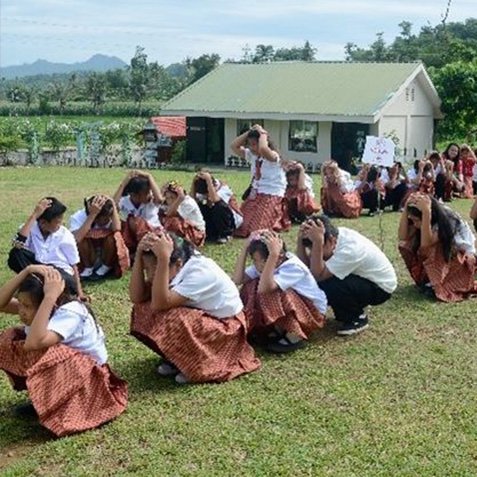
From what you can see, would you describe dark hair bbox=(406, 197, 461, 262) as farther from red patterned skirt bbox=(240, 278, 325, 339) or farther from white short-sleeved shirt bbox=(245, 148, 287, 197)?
white short-sleeved shirt bbox=(245, 148, 287, 197)

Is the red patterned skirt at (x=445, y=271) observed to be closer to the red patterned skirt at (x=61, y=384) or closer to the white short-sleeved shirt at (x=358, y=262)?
the white short-sleeved shirt at (x=358, y=262)

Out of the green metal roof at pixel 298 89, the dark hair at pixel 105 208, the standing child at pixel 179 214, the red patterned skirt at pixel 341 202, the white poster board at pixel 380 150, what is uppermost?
the green metal roof at pixel 298 89

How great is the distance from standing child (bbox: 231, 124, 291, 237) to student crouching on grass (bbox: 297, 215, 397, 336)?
3553 mm

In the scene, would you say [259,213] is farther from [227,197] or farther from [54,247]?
[54,247]

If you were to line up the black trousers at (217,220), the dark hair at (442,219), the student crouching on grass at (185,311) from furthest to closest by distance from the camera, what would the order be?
the black trousers at (217,220) → the dark hair at (442,219) → the student crouching on grass at (185,311)

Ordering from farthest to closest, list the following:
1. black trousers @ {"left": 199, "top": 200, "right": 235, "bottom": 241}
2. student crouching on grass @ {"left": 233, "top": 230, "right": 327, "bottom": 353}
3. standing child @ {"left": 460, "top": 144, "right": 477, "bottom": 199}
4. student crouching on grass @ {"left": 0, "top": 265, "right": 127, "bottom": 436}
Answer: standing child @ {"left": 460, "top": 144, "right": 477, "bottom": 199}
black trousers @ {"left": 199, "top": 200, "right": 235, "bottom": 241}
student crouching on grass @ {"left": 233, "top": 230, "right": 327, "bottom": 353}
student crouching on grass @ {"left": 0, "top": 265, "right": 127, "bottom": 436}

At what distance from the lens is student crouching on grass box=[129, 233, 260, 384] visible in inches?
190

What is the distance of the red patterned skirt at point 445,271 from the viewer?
7168 millimetres

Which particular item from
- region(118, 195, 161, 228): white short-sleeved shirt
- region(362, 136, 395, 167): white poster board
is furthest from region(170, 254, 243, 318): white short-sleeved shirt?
region(362, 136, 395, 167): white poster board

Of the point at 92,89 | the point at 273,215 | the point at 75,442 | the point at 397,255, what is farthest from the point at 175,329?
the point at 92,89

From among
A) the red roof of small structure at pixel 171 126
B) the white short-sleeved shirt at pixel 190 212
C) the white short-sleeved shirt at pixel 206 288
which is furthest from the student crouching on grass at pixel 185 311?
the red roof of small structure at pixel 171 126

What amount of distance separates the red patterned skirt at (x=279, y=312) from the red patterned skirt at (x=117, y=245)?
2.58 metres

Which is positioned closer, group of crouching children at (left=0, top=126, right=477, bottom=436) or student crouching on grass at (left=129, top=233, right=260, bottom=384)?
group of crouching children at (left=0, top=126, right=477, bottom=436)

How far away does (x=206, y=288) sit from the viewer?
494 cm
